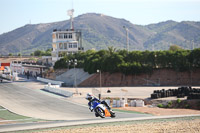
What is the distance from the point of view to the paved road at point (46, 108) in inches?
1500

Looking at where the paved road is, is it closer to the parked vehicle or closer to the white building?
the parked vehicle

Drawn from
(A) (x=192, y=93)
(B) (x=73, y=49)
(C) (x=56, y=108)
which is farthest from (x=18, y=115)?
(B) (x=73, y=49)

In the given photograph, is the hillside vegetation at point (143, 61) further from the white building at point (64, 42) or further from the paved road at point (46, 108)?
the paved road at point (46, 108)

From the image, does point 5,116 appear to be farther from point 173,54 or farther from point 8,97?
point 173,54

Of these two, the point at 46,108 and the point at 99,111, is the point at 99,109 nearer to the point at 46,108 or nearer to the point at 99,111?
the point at 99,111

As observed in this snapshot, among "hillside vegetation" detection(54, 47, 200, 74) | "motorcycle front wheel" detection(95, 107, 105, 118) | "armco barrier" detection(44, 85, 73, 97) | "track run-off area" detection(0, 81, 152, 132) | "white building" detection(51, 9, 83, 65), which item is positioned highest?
"white building" detection(51, 9, 83, 65)

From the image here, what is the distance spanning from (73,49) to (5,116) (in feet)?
242

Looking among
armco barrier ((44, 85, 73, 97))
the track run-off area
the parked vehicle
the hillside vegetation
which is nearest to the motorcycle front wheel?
the parked vehicle

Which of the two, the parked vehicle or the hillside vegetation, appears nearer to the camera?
the parked vehicle

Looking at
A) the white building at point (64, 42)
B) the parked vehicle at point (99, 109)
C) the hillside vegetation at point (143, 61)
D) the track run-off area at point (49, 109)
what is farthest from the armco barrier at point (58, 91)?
the white building at point (64, 42)

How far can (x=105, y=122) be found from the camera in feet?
93.3

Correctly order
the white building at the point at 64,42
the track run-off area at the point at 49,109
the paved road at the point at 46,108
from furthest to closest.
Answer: the white building at the point at 64,42, the paved road at the point at 46,108, the track run-off area at the point at 49,109

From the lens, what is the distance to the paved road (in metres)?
38.1

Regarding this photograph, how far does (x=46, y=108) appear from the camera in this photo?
46281mm
